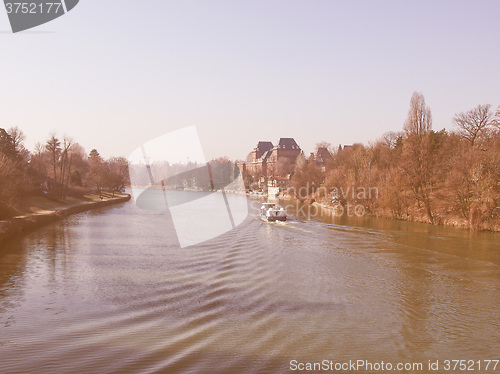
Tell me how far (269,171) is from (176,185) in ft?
139

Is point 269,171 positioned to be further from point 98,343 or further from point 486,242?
point 98,343

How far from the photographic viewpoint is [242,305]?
18.6 m

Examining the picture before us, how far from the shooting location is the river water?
44.8 feet

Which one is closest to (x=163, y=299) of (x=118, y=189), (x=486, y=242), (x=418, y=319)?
(x=418, y=319)

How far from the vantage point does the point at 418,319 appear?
17250 millimetres

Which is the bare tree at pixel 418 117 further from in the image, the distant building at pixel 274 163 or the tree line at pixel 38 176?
the distant building at pixel 274 163

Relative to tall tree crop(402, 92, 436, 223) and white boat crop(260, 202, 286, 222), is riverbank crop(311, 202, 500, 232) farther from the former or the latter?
white boat crop(260, 202, 286, 222)

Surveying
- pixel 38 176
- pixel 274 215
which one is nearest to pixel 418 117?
pixel 274 215

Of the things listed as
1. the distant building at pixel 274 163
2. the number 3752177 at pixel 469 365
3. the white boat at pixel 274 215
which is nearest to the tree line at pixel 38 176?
the white boat at pixel 274 215

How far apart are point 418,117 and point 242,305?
44133mm

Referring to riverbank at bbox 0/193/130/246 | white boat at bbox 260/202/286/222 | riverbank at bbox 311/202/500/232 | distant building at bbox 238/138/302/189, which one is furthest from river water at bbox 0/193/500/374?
distant building at bbox 238/138/302/189

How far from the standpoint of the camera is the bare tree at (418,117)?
53312 millimetres

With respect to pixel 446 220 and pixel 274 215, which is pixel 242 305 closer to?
pixel 274 215

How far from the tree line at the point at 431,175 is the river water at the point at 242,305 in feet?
32.5
